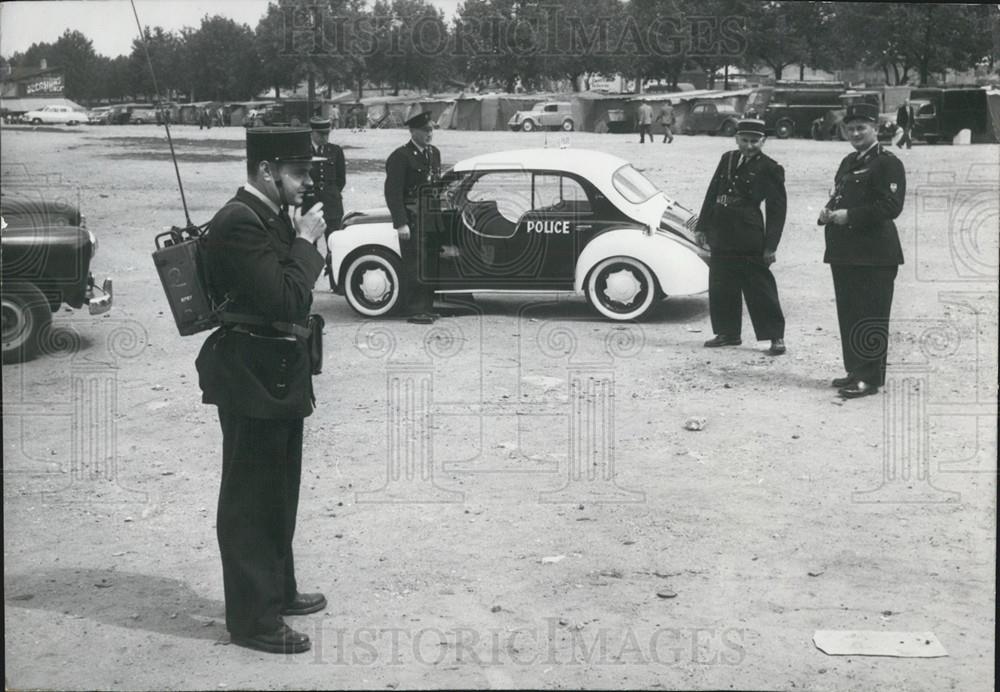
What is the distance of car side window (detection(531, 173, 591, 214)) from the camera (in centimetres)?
1120

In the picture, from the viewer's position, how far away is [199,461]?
749 cm

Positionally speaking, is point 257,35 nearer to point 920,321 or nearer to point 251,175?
point 251,175

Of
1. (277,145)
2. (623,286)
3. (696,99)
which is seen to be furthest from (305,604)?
(696,99)

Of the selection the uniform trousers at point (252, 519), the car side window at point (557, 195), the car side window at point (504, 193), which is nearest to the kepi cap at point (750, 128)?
the car side window at point (557, 195)

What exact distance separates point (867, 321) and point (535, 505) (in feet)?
11.0

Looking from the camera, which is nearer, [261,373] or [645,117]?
[261,373]

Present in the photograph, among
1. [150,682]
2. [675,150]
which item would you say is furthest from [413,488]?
[675,150]

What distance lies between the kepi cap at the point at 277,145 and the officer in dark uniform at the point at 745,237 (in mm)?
5907

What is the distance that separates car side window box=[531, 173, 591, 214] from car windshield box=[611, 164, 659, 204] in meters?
0.33

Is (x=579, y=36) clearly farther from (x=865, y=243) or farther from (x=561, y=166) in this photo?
(x=865, y=243)

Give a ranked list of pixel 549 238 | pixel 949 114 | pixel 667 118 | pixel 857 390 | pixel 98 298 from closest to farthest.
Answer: pixel 857 390, pixel 98 298, pixel 549 238, pixel 949 114, pixel 667 118

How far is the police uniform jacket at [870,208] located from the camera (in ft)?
28.0

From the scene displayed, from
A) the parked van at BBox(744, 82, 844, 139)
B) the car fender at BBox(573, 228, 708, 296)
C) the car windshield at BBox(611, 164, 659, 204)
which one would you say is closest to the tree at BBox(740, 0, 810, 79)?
the car windshield at BBox(611, 164, 659, 204)

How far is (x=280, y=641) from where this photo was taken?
4773 mm
